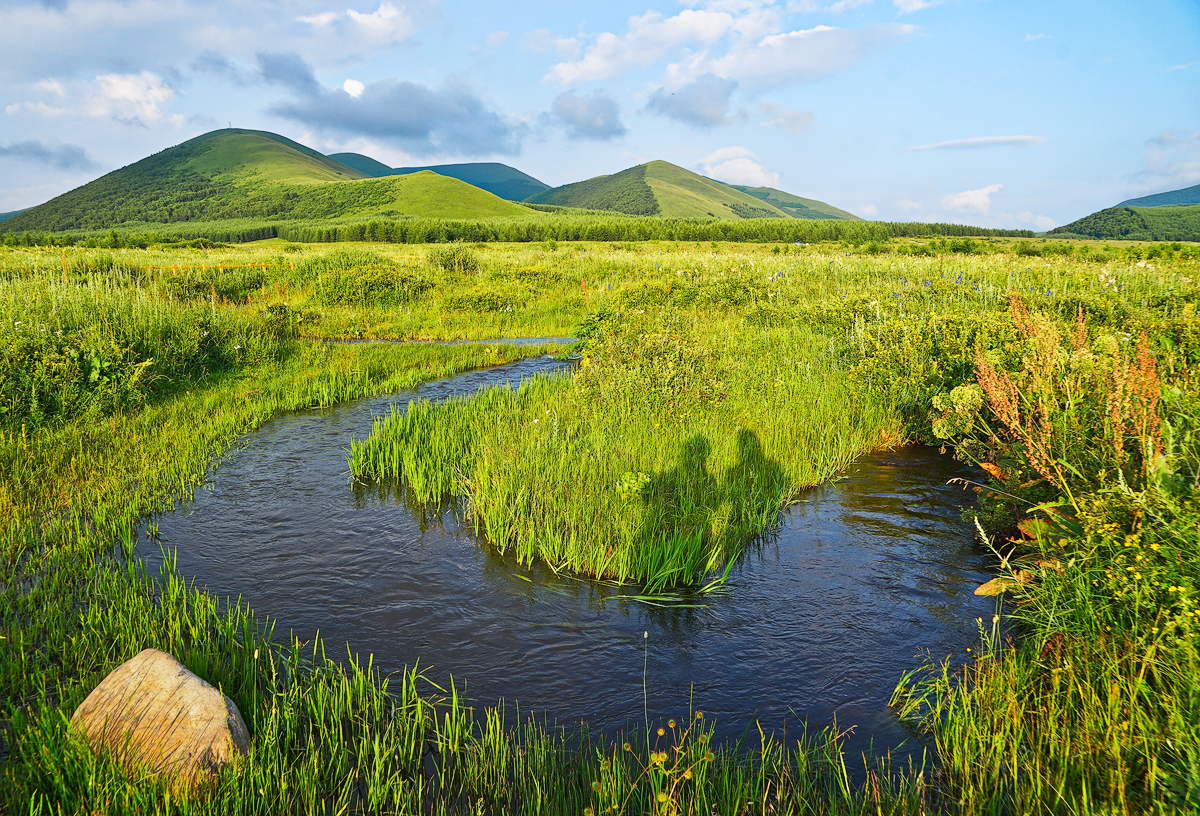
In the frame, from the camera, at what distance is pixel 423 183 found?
192 meters

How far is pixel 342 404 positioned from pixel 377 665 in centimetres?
715

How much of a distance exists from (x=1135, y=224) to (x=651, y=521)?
171831 millimetres

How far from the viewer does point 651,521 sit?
5402 mm

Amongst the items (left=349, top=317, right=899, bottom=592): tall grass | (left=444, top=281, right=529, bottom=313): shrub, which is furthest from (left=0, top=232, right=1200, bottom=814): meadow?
(left=444, top=281, right=529, bottom=313): shrub

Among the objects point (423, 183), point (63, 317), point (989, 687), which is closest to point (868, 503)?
point (989, 687)

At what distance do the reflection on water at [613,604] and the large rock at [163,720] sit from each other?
1066 millimetres

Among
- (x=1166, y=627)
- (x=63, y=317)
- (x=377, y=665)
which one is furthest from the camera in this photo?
(x=63, y=317)

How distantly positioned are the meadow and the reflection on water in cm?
23

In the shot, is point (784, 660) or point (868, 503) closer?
point (784, 660)

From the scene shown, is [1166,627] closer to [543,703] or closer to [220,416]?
[543,703]

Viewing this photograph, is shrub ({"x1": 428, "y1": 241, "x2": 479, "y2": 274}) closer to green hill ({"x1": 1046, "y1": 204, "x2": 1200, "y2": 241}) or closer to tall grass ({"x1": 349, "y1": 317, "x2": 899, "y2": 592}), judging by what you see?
tall grass ({"x1": 349, "y1": 317, "x2": 899, "y2": 592})

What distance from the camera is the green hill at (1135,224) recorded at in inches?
4870

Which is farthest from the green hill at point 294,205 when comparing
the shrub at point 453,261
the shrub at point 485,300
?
the shrub at point 485,300

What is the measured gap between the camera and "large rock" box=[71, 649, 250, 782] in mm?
2756
